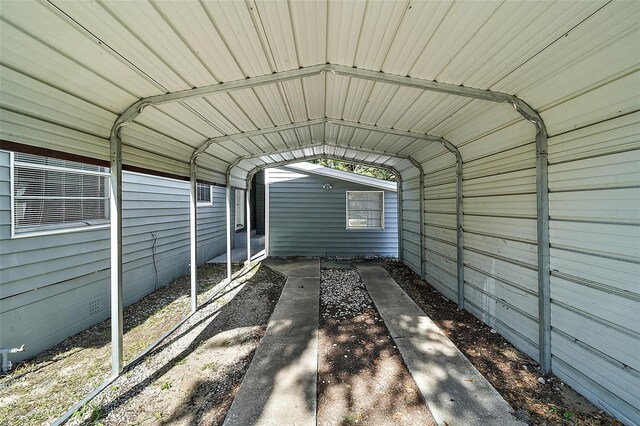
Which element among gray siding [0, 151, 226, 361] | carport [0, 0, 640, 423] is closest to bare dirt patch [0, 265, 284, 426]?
gray siding [0, 151, 226, 361]

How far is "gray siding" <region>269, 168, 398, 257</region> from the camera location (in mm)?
8992

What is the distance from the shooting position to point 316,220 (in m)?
9.05

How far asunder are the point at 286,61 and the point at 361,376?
3398 millimetres

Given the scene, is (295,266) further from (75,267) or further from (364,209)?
(75,267)

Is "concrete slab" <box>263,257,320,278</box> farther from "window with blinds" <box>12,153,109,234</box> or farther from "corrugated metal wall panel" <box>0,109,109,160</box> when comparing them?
"corrugated metal wall panel" <box>0,109,109,160</box>

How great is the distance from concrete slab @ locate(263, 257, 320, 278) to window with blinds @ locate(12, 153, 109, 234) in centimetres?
426

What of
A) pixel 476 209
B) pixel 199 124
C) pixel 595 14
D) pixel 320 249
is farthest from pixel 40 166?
pixel 320 249

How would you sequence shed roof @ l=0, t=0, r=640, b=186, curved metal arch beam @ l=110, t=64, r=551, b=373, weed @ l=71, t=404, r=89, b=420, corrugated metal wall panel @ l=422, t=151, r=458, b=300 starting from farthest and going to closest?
corrugated metal wall panel @ l=422, t=151, r=458, b=300
curved metal arch beam @ l=110, t=64, r=551, b=373
weed @ l=71, t=404, r=89, b=420
shed roof @ l=0, t=0, r=640, b=186

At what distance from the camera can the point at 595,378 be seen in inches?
89.9

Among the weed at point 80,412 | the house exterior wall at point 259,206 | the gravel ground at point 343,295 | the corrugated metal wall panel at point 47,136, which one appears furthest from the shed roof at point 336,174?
the weed at point 80,412

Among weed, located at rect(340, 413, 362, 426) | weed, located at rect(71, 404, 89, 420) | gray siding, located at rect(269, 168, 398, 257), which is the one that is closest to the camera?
weed, located at rect(340, 413, 362, 426)

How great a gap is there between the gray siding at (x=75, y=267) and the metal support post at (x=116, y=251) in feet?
3.87

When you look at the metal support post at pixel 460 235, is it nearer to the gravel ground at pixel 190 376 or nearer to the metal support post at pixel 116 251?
the gravel ground at pixel 190 376

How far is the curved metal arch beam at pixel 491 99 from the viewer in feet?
8.93
